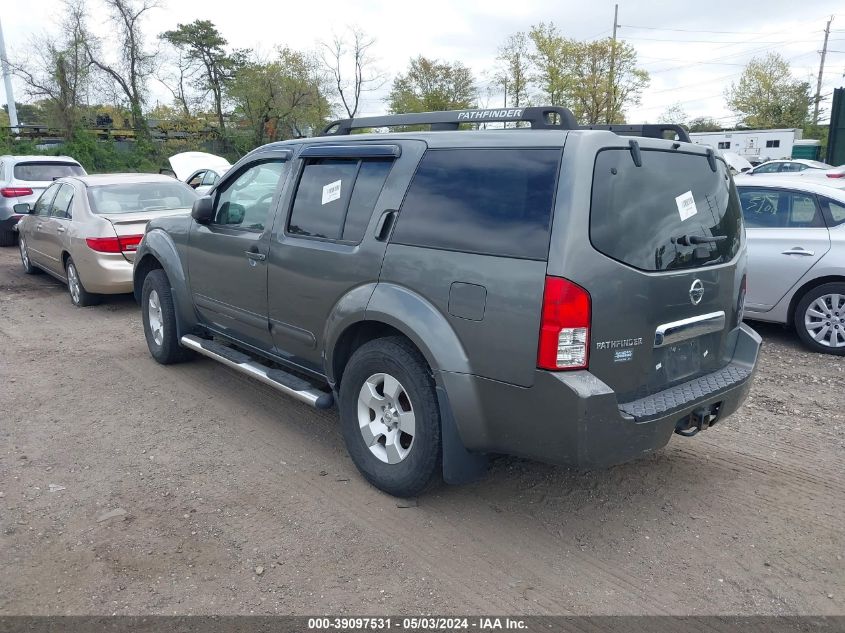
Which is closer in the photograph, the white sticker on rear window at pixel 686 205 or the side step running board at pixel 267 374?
the white sticker on rear window at pixel 686 205

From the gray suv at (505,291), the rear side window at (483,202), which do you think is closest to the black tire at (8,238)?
the gray suv at (505,291)

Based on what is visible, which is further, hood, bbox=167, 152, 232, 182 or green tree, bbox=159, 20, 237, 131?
green tree, bbox=159, 20, 237, 131

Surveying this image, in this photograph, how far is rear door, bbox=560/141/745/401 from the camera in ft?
9.91

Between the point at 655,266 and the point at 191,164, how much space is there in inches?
671

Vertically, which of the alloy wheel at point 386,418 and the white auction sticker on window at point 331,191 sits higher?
the white auction sticker on window at point 331,191

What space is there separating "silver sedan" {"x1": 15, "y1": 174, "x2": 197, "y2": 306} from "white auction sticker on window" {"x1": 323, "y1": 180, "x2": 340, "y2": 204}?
4629mm

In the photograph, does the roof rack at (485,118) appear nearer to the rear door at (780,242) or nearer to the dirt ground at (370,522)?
the dirt ground at (370,522)

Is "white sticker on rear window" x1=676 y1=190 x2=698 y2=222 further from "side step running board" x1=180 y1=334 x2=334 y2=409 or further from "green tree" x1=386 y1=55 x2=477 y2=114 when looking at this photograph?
"green tree" x1=386 y1=55 x2=477 y2=114

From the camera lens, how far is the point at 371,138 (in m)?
4.05

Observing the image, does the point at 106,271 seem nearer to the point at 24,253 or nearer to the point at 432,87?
the point at 24,253

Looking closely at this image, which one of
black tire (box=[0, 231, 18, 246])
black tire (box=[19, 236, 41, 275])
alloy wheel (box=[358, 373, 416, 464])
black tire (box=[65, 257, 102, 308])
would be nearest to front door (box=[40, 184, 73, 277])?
black tire (box=[65, 257, 102, 308])

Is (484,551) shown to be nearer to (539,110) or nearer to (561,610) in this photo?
(561,610)

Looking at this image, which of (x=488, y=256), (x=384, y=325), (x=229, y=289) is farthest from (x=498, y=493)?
(x=229, y=289)

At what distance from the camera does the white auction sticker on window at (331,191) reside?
413 centimetres
